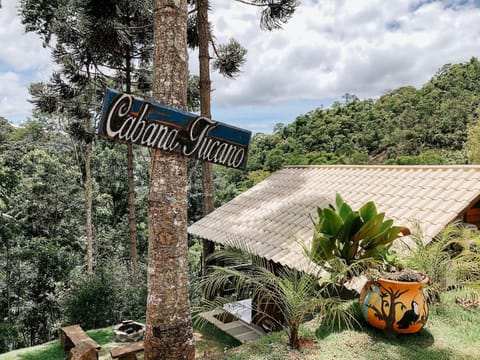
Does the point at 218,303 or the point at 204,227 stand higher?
the point at 204,227

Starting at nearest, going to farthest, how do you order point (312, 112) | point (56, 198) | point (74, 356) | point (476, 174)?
point (74, 356) → point (476, 174) → point (56, 198) → point (312, 112)

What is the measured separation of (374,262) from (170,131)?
233cm

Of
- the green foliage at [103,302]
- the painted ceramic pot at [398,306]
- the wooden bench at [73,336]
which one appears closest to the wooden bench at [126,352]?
the wooden bench at [73,336]

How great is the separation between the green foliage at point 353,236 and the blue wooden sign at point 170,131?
3.63 feet

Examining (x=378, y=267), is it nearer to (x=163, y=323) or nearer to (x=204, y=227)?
(x=163, y=323)

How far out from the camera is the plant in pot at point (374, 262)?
3463 mm

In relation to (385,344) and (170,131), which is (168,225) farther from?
(385,344)

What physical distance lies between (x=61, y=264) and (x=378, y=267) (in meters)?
11.6

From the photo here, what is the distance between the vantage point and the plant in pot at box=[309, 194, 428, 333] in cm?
346

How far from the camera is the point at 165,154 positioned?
122 inches

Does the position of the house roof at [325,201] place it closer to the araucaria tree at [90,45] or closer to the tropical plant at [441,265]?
the tropical plant at [441,265]

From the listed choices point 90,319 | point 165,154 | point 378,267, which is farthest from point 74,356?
point 90,319

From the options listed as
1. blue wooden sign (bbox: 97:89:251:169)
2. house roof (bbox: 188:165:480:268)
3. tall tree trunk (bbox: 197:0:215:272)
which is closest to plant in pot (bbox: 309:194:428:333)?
house roof (bbox: 188:165:480:268)

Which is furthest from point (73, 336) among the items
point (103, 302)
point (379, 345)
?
point (379, 345)
